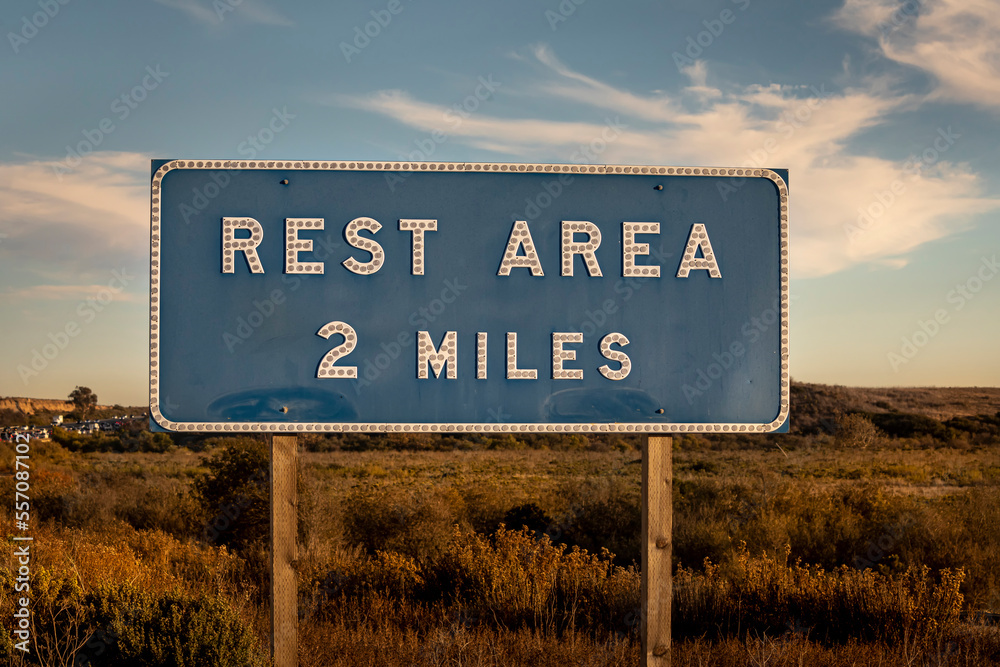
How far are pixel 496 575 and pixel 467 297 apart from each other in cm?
399

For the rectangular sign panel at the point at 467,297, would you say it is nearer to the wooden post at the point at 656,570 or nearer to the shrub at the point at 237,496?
the wooden post at the point at 656,570

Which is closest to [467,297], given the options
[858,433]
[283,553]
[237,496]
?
[283,553]

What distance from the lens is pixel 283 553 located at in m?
3.75

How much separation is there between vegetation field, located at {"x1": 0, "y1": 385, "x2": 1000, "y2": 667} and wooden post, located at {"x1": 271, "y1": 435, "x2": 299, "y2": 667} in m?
0.21

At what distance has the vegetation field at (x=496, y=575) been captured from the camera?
4.66 m

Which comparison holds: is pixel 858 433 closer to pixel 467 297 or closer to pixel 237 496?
pixel 237 496

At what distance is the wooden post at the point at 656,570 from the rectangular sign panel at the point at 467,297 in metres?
0.35

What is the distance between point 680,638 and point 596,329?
3502 mm

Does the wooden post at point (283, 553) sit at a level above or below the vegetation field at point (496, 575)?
Result: above

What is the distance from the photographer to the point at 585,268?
12.8 ft

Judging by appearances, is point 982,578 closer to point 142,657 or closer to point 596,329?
point 596,329

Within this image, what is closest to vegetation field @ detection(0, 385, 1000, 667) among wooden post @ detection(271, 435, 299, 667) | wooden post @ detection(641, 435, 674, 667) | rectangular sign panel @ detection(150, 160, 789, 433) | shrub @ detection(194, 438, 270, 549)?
shrub @ detection(194, 438, 270, 549)

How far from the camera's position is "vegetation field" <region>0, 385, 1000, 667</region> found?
4664mm

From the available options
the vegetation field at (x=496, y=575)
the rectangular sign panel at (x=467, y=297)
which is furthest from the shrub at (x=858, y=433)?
the rectangular sign panel at (x=467, y=297)
